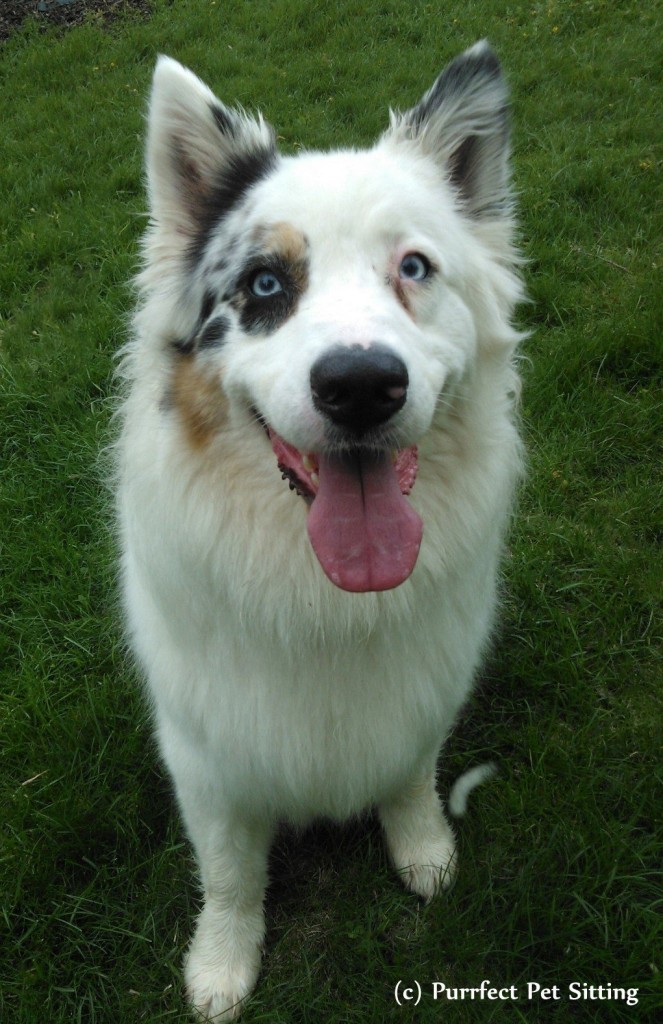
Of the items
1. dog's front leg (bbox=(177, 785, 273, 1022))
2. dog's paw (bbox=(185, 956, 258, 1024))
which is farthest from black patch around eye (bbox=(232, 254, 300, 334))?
dog's paw (bbox=(185, 956, 258, 1024))

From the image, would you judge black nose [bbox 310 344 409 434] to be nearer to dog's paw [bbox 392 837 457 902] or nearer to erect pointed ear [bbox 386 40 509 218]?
erect pointed ear [bbox 386 40 509 218]

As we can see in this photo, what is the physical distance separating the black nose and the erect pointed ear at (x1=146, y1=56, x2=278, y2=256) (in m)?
0.86

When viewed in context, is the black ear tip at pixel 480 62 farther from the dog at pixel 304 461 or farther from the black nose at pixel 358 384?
the black nose at pixel 358 384

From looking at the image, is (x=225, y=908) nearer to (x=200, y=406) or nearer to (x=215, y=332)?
(x=200, y=406)

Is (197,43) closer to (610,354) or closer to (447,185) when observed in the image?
(610,354)

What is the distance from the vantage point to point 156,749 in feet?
→ 10.0

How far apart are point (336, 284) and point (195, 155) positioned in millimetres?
702

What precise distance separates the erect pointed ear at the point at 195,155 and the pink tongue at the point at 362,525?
902 mm

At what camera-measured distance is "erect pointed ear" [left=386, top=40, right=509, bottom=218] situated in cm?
236

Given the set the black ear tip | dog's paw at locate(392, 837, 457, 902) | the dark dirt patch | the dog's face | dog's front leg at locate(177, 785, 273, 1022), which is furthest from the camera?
the dark dirt patch

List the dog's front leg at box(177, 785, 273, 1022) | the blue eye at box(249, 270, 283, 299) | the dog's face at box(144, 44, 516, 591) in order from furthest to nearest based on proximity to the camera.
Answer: the dog's front leg at box(177, 785, 273, 1022) < the blue eye at box(249, 270, 283, 299) < the dog's face at box(144, 44, 516, 591)

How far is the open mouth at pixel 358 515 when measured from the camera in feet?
6.19

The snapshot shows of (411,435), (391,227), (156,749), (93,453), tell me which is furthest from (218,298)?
(93,453)

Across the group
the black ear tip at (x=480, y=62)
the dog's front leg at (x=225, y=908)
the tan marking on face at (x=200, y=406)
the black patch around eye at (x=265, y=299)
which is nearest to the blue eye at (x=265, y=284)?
the black patch around eye at (x=265, y=299)
